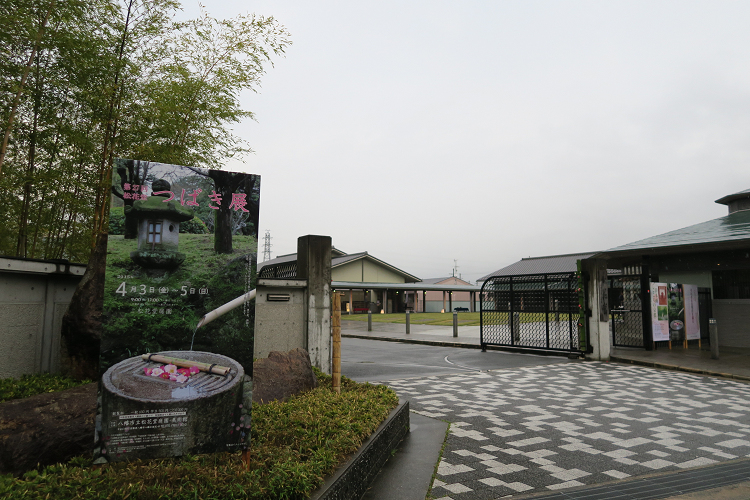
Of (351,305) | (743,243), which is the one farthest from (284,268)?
(351,305)

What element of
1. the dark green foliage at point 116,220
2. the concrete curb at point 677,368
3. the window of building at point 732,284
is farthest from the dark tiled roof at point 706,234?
the dark green foliage at point 116,220

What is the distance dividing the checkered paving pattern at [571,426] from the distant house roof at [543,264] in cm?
2716

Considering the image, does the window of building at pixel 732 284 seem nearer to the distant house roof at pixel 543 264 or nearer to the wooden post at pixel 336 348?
the wooden post at pixel 336 348

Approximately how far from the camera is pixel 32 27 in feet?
17.3

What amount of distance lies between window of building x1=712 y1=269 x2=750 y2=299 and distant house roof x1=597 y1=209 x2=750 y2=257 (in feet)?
4.72

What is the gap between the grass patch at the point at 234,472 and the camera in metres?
2.71

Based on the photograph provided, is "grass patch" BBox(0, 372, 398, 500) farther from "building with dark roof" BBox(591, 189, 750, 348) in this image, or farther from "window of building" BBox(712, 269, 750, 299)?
"window of building" BBox(712, 269, 750, 299)

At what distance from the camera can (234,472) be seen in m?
3.02

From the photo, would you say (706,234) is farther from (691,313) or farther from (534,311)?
(534,311)

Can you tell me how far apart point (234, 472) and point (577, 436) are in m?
3.95

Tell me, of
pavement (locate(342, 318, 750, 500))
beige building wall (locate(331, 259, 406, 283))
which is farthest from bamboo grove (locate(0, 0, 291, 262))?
beige building wall (locate(331, 259, 406, 283))

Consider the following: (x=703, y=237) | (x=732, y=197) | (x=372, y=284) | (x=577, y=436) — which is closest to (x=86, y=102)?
(x=577, y=436)

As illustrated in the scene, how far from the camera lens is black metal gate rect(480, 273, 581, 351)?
13016mm

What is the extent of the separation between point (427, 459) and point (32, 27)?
6.40 m
